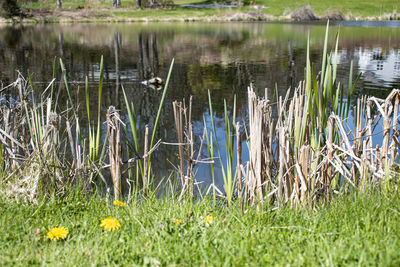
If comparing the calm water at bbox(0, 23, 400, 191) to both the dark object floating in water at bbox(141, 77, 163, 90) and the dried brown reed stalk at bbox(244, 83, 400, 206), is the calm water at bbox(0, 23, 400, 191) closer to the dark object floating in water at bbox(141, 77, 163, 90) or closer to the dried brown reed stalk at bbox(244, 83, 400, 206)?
the dark object floating in water at bbox(141, 77, 163, 90)

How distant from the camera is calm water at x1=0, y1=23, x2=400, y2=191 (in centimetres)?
840

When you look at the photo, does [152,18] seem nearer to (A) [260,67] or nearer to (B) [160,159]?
(A) [260,67]

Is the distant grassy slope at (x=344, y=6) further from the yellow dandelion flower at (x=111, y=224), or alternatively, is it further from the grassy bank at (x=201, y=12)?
the yellow dandelion flower at (x=111, y=224)

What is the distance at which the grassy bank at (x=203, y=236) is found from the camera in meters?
2.02

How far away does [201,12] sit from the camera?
39.0 metres

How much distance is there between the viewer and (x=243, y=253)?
2.08 metres

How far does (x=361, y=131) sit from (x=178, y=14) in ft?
121

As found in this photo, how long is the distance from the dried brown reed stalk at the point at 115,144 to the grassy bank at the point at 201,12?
111 ft

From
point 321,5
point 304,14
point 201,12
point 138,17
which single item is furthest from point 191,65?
point 321,5

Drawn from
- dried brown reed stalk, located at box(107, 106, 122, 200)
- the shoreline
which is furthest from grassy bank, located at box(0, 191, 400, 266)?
the shoreline

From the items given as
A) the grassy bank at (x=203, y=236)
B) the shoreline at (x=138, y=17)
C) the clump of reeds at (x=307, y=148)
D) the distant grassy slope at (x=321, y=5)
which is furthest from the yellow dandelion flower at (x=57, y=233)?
the distant grassy slope at (x=321, y=5)

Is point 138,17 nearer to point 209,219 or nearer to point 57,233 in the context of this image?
point 209,219

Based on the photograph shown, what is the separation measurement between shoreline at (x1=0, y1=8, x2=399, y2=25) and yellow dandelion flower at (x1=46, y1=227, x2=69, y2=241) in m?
34.7

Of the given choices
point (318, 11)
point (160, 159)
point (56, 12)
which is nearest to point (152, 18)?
point (56, 12)
